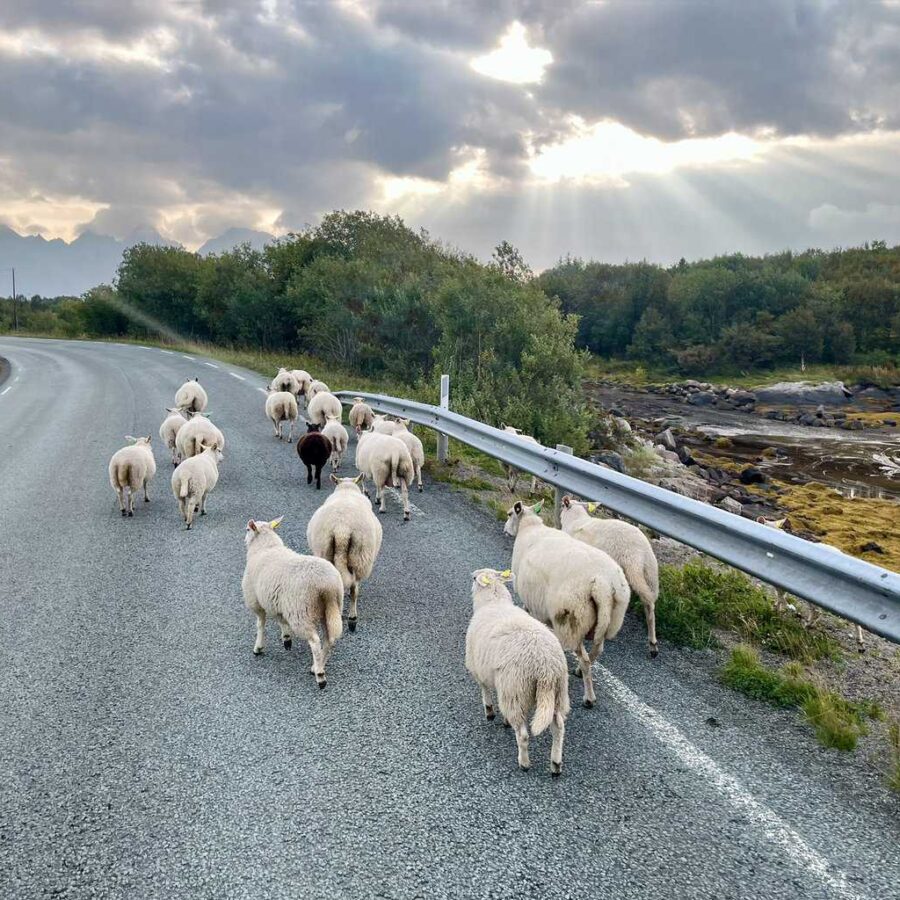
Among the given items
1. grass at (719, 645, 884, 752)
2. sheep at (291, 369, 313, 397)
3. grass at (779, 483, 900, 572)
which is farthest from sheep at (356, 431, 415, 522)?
grass at (779, 483, 900, 572)

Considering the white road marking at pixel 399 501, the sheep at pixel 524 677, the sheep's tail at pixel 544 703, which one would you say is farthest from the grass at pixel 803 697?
the white road marking at pixel 399 501

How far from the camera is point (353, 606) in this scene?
5312 millimetres

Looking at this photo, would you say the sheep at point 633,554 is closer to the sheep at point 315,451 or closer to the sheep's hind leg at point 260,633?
the sheep's hind leg at point 260,633

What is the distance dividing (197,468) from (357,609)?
364 centimetres

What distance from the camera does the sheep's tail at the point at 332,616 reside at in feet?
14.7

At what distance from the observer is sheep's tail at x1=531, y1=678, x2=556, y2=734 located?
132 inches

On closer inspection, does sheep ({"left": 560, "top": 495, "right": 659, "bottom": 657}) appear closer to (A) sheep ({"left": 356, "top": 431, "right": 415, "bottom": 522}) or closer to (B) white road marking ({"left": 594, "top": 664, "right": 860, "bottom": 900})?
(B) white road marking ({"left": 594, "top": 664, "right": 860, "bottom": 900})

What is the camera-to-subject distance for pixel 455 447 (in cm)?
1277

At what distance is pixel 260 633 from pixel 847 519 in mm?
17670

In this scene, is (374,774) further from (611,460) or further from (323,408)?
(611,460)

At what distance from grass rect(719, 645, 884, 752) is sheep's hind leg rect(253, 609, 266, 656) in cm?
307

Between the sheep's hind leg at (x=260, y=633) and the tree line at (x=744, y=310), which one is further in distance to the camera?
the tree line at (x=744, y=310)

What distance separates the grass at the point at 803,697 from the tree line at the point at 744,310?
192ft

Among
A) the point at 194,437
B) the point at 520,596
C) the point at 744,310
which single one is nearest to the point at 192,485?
the point at 194,437
